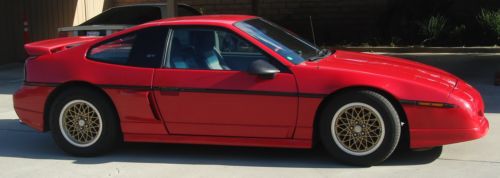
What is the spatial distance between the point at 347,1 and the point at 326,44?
6.77 ft

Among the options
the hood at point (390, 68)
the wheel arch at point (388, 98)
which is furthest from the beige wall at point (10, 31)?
the wheel arch at point (388, 98)

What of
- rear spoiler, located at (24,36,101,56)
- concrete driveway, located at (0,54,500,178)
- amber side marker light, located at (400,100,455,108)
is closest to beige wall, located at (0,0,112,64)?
concrete driveway, located at (0,54,500,178)

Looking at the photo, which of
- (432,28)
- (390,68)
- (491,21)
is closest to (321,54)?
(390,68)

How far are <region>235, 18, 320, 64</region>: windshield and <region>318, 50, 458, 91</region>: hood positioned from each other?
0.21 metres

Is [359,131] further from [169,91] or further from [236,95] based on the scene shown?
[169,91]

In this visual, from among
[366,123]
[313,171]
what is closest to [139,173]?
[313,171]

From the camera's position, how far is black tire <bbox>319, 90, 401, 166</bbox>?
15.7ft

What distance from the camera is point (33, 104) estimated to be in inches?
223

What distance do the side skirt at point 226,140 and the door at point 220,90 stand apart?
5cm

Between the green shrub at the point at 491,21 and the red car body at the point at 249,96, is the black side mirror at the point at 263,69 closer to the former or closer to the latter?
the red car body at the point at 249,96

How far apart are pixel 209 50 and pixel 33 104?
70.7 inches

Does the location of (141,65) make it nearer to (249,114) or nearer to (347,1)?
(249,114)

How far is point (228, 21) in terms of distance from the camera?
5.41 meters

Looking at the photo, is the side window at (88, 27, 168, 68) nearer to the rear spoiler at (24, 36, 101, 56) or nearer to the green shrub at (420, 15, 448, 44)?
the rear spoiler at (24, 36, 101, 56)
